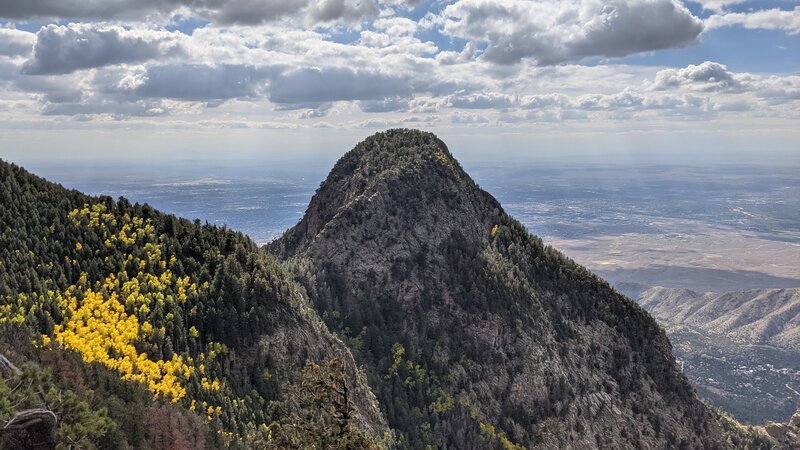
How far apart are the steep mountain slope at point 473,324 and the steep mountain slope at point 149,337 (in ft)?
52.9

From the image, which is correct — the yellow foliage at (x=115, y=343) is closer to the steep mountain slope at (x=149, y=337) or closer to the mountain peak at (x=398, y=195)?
→ the steep mountain slope at (x=149, y=337)

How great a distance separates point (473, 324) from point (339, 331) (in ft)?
66.3

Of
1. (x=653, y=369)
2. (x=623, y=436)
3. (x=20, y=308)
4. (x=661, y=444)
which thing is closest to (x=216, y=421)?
(x=20, y=308)

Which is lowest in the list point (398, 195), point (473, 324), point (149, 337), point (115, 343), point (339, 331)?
point (473, 324)

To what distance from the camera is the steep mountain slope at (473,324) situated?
263ft

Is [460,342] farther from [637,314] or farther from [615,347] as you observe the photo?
[637,314]

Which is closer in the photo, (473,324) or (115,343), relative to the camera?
(115,343)

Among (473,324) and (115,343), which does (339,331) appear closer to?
(473,324)

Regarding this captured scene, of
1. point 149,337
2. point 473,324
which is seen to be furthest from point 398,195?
point 149,337

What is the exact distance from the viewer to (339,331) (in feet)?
271

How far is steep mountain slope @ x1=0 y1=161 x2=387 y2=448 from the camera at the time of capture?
25.5m

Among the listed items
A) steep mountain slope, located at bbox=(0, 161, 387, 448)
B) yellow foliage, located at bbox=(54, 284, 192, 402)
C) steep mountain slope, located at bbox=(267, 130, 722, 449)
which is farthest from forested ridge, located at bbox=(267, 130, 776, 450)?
yellow foliage, located at bbox=(54, 284, 192, 402)

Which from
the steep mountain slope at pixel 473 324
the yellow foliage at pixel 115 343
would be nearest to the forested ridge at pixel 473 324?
the steep mountain slope at pixel 473 324

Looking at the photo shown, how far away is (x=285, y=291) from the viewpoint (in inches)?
2400
